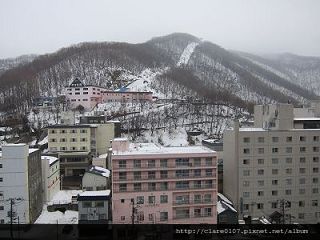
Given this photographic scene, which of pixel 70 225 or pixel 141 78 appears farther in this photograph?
pixel 141 78

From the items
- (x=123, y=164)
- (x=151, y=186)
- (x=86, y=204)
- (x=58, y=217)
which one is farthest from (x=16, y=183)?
(x=151, y=186)

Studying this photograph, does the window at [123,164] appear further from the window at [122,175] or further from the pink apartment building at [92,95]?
the pink apartment building at [92,95]


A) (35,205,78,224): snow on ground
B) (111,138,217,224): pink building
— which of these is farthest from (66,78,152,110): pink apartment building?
(111,138,217,224): pink building

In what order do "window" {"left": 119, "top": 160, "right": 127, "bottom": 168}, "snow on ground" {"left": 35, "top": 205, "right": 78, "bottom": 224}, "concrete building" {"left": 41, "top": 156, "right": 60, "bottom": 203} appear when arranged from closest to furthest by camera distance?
"window" {"left": 119, "top": 160, "right": 127, "bottom": 168} < "snow on ground" {"left": 35, "top": 205, "right": 78, "bottom": 224} < "concrete building" {"left": 41, "top": 156, "right": 60, "bottom": 203}

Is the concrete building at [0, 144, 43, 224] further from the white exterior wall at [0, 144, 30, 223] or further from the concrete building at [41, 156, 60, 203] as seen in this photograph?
the concrete building at [41, 156, 60, 203]

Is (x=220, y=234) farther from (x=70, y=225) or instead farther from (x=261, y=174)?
(x=70, y=225)

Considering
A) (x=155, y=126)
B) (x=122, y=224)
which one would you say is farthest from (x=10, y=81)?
(x=122, y=224)

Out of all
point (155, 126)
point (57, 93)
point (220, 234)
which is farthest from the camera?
point (57, 93)
